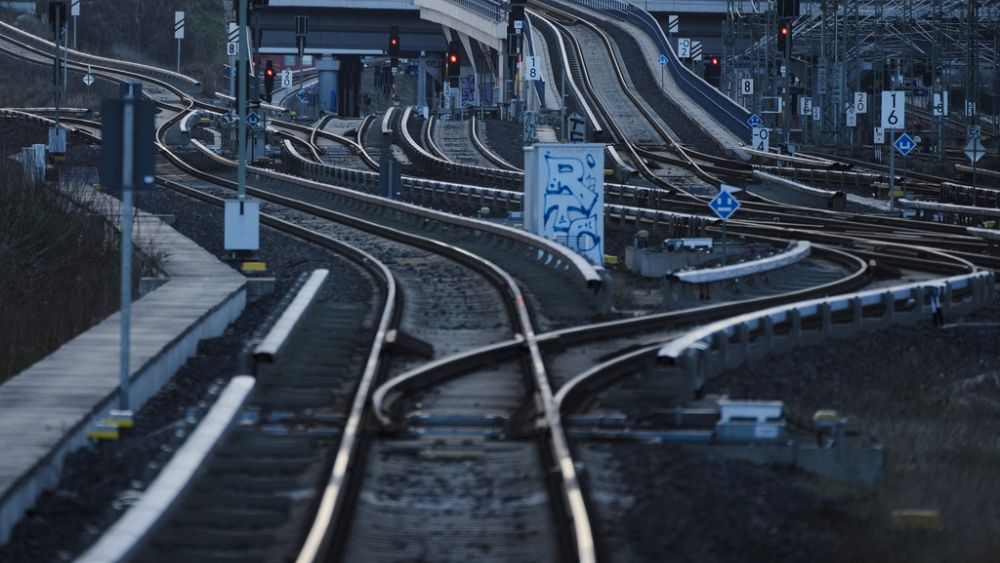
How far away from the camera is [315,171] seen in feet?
172

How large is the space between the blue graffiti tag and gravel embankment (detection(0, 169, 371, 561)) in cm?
514

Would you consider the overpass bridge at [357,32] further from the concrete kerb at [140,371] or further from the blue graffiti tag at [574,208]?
the concrete kerb at [140,371]

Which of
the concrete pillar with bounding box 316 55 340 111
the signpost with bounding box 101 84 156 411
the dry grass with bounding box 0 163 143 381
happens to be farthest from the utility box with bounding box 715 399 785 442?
the concrete pillar with bounding box 316 55 340 111

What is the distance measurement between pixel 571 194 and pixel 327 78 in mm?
83622

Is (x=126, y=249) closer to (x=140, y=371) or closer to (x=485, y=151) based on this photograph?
(x=140, y=371)

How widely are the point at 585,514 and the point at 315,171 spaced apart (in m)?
43.4

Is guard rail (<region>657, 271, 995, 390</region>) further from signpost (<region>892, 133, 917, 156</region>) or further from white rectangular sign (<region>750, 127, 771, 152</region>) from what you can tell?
white rectangular sign (<region>750, 127, 771, 152</region>)

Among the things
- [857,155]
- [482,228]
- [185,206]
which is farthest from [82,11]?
[482,228]

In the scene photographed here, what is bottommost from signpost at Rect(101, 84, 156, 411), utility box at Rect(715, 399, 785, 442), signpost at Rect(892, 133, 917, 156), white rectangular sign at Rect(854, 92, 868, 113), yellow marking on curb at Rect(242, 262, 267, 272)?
utility box at Rect(715, 399, 785, 442)

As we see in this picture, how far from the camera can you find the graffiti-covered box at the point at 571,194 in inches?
1060

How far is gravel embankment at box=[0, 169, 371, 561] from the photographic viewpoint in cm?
972

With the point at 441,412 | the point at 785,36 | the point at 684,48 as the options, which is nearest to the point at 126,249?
the point at 441,412

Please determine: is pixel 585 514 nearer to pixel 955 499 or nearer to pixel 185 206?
pixel 955 499

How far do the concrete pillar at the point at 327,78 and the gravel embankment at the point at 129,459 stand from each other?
87.0m
